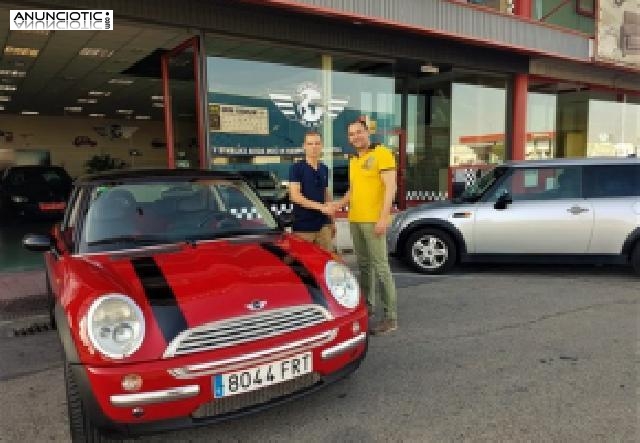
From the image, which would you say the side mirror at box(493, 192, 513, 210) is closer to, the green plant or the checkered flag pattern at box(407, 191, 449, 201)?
the checkered flag pattern at box(407, 191, 449, 201)

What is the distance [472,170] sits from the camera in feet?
36.4

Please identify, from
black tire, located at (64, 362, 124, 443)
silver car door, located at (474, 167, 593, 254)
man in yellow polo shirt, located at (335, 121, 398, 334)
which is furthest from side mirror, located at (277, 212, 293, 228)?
silver car door, located at (474, 167, 593, 254)

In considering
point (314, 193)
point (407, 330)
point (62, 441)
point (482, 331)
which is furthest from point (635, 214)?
point (62, 441)

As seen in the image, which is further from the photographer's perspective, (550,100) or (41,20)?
(550,100)

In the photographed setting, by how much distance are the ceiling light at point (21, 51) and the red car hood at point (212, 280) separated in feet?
30.0

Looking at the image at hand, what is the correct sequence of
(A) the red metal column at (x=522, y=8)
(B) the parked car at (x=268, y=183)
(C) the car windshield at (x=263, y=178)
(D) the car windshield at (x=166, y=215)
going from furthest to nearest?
(A) the red metal column at (x=522, y=8)
(C) the car windshield at (x=263, y=178)
(B) the parked car at (x=268, y=183)
(D) the car windshield at (x=166, y=215)

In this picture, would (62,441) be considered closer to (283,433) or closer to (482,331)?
(283,433)

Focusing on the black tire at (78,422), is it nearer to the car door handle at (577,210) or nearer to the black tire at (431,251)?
the black tire at (431,251)

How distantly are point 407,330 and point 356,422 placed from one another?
1.62 meters

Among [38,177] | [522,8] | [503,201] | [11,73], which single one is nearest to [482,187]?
[503,201]

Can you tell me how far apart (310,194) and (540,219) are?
10.7 ft

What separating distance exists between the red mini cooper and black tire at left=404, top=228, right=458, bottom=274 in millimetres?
3344

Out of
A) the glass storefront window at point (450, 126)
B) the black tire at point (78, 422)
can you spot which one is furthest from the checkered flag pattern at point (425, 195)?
the black tire at point (78, 422)

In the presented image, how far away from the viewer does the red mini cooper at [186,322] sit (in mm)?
2332
